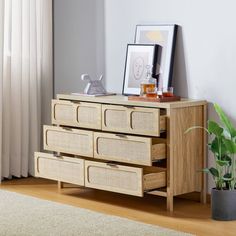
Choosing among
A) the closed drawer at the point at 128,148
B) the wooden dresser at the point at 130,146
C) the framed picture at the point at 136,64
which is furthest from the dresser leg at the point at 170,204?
the framed picture at the point at 136,64

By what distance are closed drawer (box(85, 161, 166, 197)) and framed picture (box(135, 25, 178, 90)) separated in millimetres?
602

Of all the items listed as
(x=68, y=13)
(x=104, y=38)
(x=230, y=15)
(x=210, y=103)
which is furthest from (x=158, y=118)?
(x=68, y=13)

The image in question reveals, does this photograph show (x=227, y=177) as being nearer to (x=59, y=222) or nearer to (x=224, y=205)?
(x=224, y=205)

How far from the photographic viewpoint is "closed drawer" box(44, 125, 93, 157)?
4.90 metres

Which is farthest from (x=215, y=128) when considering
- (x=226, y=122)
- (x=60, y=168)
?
(x=60, y=168)

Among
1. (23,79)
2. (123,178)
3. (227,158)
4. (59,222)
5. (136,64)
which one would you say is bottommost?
(59,222)

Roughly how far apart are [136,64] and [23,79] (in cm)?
95

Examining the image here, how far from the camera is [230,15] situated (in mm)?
4574

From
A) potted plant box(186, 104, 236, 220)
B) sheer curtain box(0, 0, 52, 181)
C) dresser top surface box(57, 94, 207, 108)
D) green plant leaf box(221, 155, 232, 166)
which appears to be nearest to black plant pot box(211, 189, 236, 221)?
potted plant box(186, 104, 236, 220)

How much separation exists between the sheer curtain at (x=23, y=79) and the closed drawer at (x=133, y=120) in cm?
92

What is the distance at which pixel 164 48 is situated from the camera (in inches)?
194

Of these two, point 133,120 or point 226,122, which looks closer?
point 226,122

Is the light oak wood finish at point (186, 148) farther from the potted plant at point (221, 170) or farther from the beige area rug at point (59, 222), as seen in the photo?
the beige area rug at point (59, 222)

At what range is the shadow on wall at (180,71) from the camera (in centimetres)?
490
